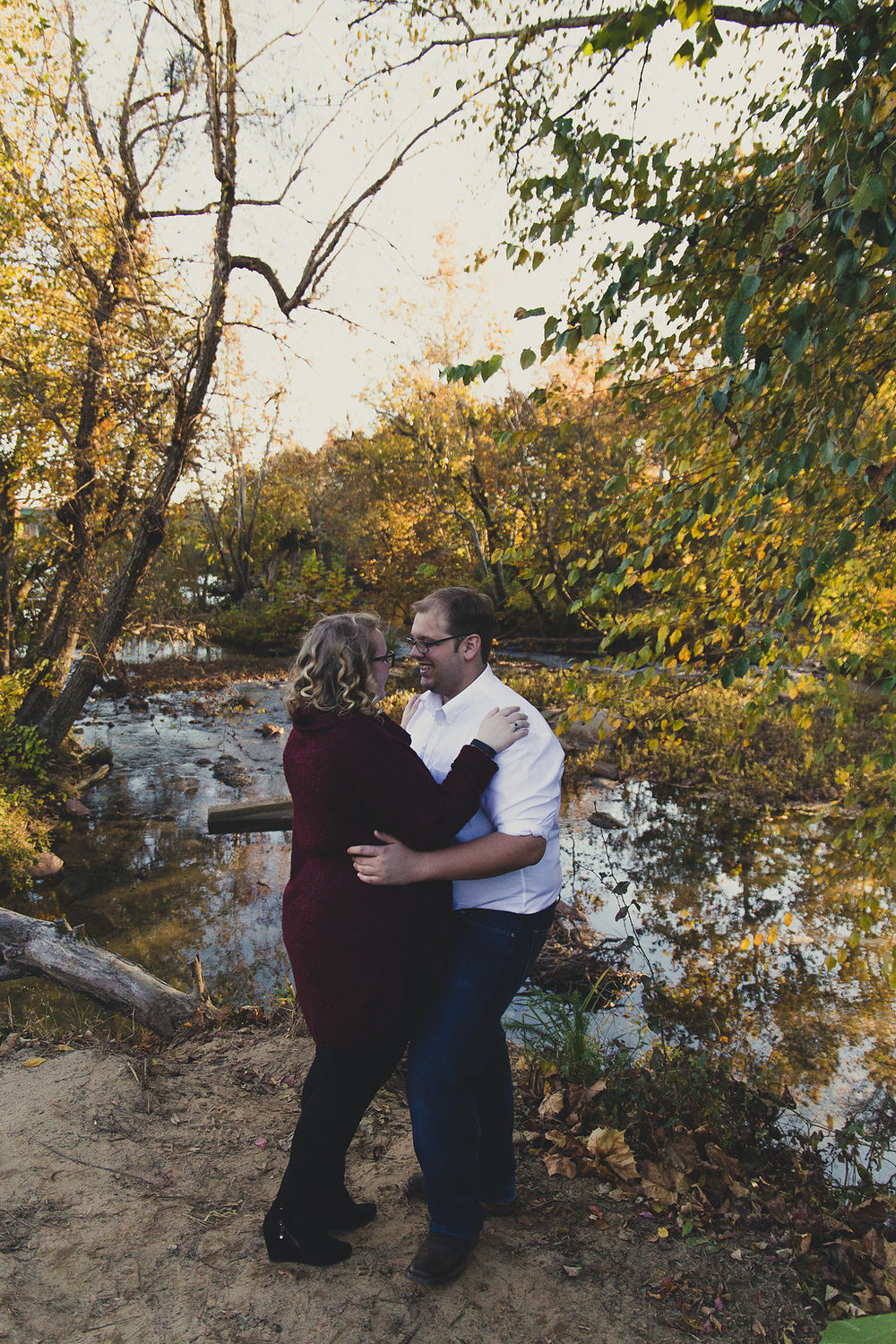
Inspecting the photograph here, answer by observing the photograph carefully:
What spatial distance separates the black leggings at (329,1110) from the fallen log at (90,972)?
2395 mm

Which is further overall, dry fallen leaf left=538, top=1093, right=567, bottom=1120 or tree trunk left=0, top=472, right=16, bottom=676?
tree trunk left=0, top=472, right=16, bottom=676

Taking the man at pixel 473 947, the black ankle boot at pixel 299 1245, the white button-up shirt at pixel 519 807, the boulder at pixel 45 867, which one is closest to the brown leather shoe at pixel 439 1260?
the man at pixel 473 947

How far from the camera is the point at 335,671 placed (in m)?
2.28

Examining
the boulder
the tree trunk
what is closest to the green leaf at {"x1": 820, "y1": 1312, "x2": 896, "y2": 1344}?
the boulder

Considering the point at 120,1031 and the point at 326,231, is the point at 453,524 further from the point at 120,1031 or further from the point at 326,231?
the point at 120,1031

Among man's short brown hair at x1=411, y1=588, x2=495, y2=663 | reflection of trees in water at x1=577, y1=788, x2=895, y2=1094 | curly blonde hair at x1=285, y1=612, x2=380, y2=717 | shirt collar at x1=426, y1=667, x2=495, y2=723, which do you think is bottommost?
reflection of trees in water at x1=577, y1=788, x2=895, y2=1094

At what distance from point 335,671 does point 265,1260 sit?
6.53 feet

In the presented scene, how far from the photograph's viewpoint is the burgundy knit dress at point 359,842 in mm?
2197

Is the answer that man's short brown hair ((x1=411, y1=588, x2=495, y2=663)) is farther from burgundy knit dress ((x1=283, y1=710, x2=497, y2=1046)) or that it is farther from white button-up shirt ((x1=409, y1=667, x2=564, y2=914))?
burgundy knit dress ((x1=283, y1=710, x2=497, y2=1046))

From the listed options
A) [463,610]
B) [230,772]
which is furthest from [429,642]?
[230,772]

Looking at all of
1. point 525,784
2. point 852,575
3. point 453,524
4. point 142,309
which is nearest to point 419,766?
point 525,784

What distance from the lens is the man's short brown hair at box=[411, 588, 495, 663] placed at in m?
2.54

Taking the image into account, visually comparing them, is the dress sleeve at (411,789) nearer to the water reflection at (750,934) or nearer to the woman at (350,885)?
the woman at (350,885)

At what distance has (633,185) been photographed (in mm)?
3158
